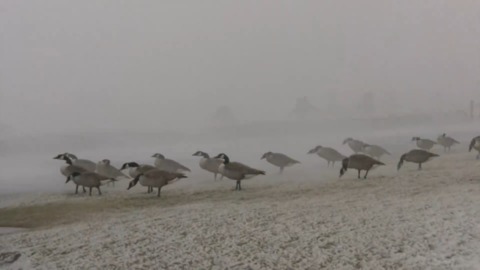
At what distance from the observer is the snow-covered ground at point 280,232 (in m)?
9.77

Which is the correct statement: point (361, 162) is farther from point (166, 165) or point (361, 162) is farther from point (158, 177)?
point (166, 165)

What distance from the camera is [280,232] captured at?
1136 centimetres

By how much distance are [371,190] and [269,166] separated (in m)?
11.6

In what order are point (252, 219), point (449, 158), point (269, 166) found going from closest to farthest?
point (252, 219) < point (449, 158) < point (269, 166)

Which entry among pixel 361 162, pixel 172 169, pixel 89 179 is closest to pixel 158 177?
pixel 89 179

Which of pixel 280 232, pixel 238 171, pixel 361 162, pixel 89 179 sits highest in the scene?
pixel 361 162

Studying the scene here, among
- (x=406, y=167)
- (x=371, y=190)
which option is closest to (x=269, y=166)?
(x=406, y=167)

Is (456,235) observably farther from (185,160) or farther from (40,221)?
(185,160)

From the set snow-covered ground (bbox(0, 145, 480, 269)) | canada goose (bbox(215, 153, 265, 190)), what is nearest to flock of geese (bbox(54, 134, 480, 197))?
canada goose (bbox(215, 153, 265, 190))

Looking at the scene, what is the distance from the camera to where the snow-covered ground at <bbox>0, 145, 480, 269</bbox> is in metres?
9.77

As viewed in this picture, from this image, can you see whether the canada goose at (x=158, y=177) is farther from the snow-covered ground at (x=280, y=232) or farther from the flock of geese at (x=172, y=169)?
the snow-covered ground at (x=280, y=232)

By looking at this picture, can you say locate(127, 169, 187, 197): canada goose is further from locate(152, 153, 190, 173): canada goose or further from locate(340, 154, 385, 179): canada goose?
locate(340, 154, 385, 179): canada goose

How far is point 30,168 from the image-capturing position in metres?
31.4

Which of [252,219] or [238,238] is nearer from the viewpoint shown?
[238,238]
